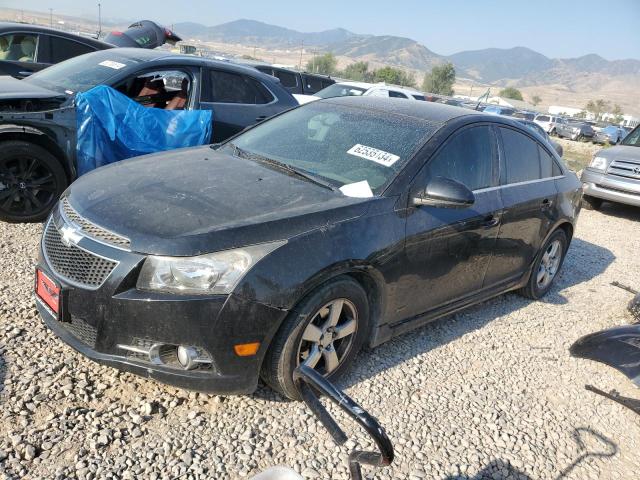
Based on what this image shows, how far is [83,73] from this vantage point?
229 inches

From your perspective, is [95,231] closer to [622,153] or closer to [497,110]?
[622,153]

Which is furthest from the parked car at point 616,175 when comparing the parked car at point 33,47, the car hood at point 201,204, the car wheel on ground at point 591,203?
the parked car at point 33,47

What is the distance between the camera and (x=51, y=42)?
818 cm

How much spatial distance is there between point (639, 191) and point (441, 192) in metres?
7.49

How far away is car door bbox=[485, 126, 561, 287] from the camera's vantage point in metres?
4.19

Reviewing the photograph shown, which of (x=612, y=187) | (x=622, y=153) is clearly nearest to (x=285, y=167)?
(x=612, y=187)

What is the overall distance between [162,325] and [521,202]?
3.01 meters

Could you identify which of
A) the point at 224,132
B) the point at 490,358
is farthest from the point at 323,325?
A: the point at 224,132

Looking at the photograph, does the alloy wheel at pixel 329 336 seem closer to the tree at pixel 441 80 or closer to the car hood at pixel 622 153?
the car hood at pixel 622 153

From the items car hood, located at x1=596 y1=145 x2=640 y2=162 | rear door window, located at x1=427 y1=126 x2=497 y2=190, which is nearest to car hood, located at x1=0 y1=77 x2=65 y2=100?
rear door window, located at x1=427 y1=126 x2=497 y2=190

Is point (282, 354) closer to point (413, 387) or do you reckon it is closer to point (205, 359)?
point (205, 359)

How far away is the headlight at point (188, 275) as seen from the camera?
2506 millimetres

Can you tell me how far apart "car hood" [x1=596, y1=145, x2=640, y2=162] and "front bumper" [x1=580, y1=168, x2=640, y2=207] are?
349 mm

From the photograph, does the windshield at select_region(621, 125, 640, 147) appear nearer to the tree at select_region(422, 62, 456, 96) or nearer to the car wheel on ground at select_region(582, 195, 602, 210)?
the car wheel on ground at select_region(582, 195, 602, 210)
